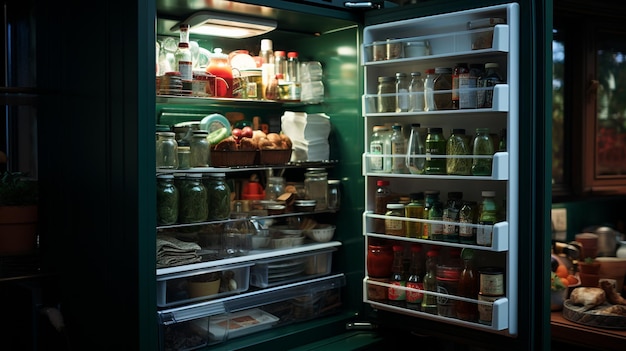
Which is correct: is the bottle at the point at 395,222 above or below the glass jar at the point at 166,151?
below

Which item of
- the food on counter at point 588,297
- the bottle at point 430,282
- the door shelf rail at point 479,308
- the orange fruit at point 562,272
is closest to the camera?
the door shelf rail at point 479,308

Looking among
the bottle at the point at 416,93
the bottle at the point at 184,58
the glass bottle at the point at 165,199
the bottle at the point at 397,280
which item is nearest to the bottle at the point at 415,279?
Answer: the bottle at the point at 397,280

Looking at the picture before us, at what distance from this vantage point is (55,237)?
2.44 m

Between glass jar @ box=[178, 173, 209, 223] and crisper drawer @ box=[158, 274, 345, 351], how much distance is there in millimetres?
304

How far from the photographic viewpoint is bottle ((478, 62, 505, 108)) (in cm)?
219

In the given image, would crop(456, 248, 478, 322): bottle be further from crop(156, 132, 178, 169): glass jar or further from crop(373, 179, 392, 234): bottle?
crop(156, 132, 178, 169): glass jar

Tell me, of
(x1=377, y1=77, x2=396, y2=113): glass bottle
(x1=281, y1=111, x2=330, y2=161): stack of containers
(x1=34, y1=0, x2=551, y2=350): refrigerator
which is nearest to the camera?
(x1=34, y1=0, x2=551, y2=350): refrigerator

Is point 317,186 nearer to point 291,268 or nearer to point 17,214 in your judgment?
point 291,268

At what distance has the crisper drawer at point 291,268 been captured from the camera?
2.58 m

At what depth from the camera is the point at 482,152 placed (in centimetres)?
221

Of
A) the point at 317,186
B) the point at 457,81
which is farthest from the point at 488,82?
the point at 317,186

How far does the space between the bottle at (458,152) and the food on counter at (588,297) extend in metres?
0.83

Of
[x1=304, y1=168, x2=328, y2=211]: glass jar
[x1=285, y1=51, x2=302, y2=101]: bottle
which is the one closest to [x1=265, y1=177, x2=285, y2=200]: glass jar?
[x1=304, y1=168, x2=328, y2=211]: glass jar

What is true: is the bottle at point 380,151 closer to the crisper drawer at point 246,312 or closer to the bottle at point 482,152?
the bottle at point 482,152
